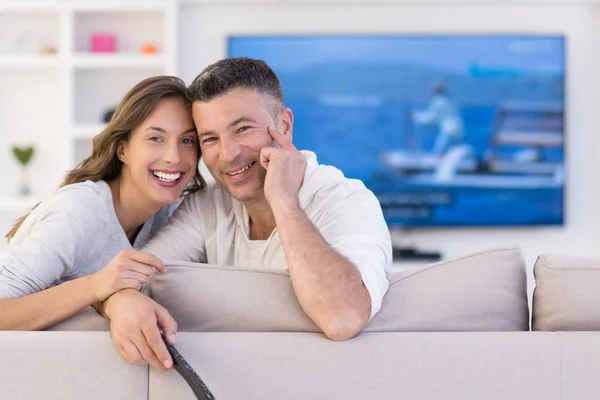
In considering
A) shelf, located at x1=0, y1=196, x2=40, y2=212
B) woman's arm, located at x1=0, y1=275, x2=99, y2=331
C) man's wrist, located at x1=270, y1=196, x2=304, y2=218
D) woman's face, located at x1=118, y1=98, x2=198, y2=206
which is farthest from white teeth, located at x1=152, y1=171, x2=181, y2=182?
shelf, located at x1=0, y1=196, x2=40, y2=212

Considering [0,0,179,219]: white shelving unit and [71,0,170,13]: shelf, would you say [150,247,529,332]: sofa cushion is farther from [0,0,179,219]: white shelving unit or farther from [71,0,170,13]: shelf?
[71,0,170,13]: shelf

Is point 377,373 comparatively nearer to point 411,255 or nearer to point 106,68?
point 411,255

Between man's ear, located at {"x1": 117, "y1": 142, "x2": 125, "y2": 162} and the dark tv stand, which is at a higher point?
man's ear, located at {"x1": 117, "y1": 142, "x2": 125, "y2": 162}

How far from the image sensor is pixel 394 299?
4.70ft

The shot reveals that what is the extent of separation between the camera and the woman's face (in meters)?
2.14

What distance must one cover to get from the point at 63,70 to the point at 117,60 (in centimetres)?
36

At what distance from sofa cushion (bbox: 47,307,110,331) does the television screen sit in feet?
13.2

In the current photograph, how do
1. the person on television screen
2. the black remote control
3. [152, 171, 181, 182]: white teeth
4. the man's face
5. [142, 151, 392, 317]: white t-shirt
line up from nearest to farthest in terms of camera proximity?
the black remote control, [142, 151, 392, 317]: white t-shirt, the man's face, [152, 171, 181, 182]: white teeth, the person on television screen

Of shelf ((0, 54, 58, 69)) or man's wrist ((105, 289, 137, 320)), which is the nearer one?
man's wrist ((105, 289, 137, 320))

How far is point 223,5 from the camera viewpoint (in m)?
5.48

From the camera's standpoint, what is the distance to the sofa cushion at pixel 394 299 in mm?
1395

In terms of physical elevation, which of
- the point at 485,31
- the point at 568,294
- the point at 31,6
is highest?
the point at 31,6

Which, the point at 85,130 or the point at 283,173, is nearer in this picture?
the point at 283,173

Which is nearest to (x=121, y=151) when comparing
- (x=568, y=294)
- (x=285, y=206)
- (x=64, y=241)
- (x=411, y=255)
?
(x=64, y=241)
